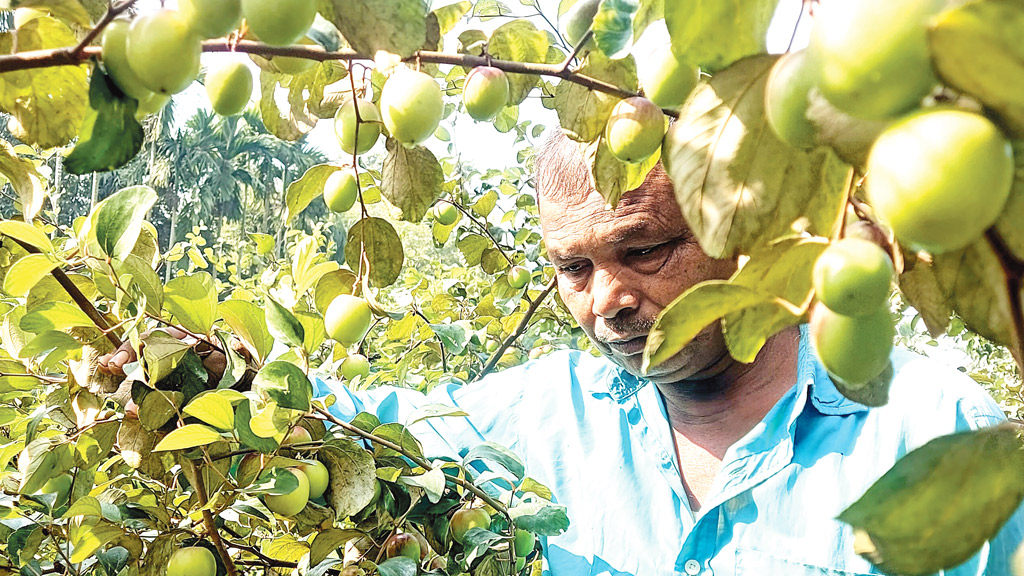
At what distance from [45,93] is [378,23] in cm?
23

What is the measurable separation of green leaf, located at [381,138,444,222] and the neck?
3.50ft

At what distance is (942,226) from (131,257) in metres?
0.57

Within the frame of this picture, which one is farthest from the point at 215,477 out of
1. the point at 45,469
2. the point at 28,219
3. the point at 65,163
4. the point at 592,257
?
the point at 592,257

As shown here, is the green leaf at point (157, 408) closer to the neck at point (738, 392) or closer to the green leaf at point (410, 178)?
the green leaf at point (410, 178)

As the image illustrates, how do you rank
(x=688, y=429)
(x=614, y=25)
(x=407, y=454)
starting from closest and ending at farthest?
(x=614, y=25), (x=407, y=454), (x=688, y=429)

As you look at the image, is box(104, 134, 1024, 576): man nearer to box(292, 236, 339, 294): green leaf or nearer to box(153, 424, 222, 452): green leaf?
box(292, 236, 339, 294): green leaf

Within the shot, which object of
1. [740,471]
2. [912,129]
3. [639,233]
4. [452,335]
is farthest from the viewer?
[740,471]

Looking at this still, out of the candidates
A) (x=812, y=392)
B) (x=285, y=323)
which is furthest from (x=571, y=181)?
(x=285, y=323)

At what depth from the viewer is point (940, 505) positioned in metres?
0.26

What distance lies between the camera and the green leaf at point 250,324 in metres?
0.68

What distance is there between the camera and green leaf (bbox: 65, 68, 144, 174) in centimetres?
38

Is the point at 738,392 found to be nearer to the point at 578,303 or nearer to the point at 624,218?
the point at 578,303

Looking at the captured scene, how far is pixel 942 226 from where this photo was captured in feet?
0.67

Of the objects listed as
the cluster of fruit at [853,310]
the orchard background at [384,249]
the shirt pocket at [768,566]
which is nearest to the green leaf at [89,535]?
the orchard background at [384,249]
